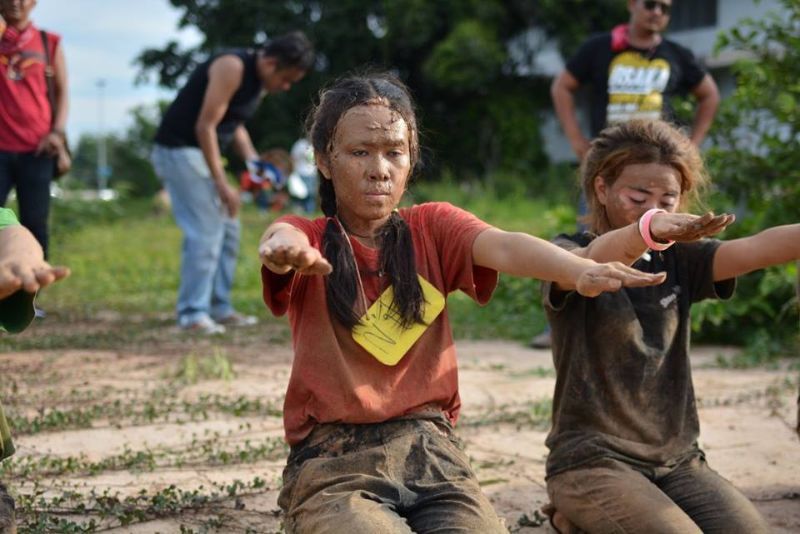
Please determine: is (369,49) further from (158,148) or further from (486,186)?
(158,148)

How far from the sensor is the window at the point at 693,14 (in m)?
24.1

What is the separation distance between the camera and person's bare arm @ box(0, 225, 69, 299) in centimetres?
191

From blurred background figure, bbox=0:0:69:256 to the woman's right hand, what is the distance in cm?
424

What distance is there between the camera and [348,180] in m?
2.52

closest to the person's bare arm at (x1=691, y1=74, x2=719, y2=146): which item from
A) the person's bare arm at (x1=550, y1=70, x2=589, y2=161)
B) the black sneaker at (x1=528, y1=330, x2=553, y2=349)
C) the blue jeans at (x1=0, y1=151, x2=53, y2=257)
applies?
the person's bare arm at (x1=550, y1=70, x2=589, y2=161)

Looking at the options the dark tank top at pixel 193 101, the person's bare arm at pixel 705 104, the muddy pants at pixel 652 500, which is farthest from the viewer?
the dark tank top at pixel 193 101

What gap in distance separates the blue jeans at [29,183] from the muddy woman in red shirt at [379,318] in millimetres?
3577

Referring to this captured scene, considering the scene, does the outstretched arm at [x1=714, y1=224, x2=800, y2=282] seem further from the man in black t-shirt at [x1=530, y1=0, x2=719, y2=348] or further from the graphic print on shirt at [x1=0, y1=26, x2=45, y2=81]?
the graphic print on shirt at [x1=0, y1=26, x2=45, y2=81]

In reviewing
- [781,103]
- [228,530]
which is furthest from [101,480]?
[781,103]

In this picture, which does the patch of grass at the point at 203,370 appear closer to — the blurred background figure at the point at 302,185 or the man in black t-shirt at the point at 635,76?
the man in black t-shirt at the point at 635,76

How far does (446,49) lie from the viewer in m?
23.2

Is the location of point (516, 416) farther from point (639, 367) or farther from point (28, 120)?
point (28, 120)

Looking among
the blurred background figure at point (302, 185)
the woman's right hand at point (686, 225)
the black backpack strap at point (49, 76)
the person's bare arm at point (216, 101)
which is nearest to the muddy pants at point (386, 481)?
the woman's right hand at point (686, 225)

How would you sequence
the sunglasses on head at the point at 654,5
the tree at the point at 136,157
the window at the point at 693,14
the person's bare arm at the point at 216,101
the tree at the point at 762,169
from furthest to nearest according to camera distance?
1. the tree at the point at 136,157
2. the window at the point at 693,14
3. the person's bare arm at the point at 216,101
4. the tree at the point at 762,169
5. the sunglasses on head at the point at 654,5
